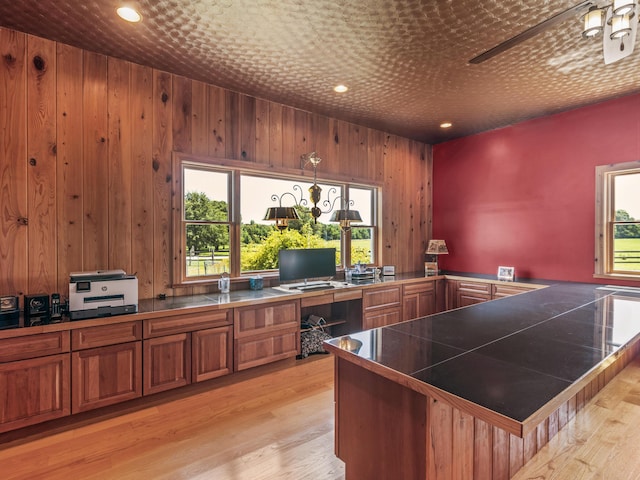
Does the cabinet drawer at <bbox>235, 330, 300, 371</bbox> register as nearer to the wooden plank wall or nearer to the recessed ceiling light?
the wooden plank wall

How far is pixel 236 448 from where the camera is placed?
212 centimetres

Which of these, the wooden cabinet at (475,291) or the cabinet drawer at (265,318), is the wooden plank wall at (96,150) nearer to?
the cabinet drawer at (265,318)

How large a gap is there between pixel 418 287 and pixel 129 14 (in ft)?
13.8

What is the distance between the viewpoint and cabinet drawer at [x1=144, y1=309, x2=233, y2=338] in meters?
2.62

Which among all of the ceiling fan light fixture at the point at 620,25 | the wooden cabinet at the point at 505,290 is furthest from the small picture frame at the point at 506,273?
the ceiling fan light fixture at the point at 620,25

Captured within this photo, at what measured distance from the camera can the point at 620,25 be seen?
1.70 meters

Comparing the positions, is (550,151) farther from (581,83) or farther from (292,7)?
(292,7)

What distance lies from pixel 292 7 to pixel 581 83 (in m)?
3.10

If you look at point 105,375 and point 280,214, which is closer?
point 105,375

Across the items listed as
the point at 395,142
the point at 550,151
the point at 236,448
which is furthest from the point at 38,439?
the point at 550,151

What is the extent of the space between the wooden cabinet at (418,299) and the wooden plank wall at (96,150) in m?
2.44

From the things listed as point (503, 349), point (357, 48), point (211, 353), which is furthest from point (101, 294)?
point (357, 48)

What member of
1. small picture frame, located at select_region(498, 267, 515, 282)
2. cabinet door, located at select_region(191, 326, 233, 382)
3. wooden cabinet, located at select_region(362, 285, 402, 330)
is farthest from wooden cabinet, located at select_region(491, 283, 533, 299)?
cabinet door, located at select_region(191, 326, 233, 382)

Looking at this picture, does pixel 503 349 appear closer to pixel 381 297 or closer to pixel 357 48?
pixel 357 48
